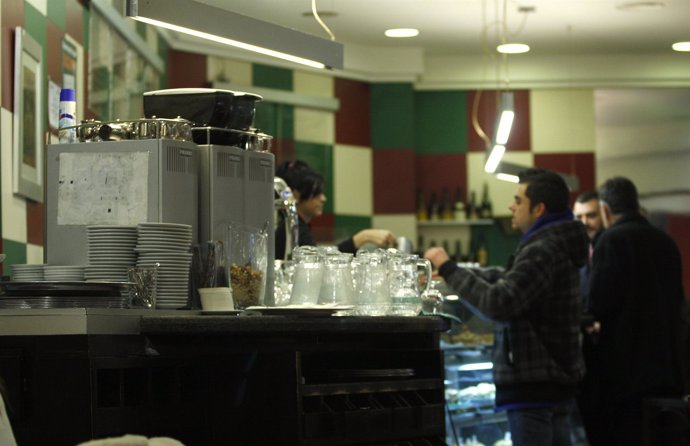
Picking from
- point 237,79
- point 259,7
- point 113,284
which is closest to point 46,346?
point 113,284

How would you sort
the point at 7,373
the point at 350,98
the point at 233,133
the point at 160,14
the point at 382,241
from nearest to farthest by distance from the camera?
the point at 7,373 < the point at 160,14 < the point at 233,133 < the point at 382,241 < the point at 350,98

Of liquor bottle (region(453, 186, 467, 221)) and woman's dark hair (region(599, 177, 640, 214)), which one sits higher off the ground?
liquor bottle (region(453, 186, 467, 221))

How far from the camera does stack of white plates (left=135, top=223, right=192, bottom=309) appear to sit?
3.12 metres

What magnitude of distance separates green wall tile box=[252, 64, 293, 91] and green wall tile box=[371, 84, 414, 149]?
2.98 feet

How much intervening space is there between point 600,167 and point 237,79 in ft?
10.8

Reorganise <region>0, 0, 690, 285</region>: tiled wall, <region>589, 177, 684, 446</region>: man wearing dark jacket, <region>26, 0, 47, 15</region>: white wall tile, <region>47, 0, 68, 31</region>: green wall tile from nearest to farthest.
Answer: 1. <region>26, 0, 47, 15</region>: white wall tile
2. <region>47, 0, 68, 31</region>: green wall tile
3. <region>589, 177, 684, 446</region>: man wearing dark jacket
4. <region>0, 0, 690, 285</region>: tiled wall

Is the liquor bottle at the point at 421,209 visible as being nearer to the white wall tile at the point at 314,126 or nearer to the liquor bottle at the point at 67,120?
the white wall tile at the point at 314,126

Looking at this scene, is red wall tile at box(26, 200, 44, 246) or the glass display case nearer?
red wall tile at box(26, 200, 44, 246)

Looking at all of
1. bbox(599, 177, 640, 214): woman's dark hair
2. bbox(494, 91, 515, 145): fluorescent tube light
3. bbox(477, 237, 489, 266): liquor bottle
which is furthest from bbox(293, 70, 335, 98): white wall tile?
bbox(599, 177, 640, 214): woman's dark hair

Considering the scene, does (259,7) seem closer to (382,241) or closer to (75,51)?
(75,51)

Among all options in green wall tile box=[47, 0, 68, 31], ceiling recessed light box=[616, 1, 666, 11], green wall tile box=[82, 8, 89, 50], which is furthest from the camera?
ceiling recessed light box=[616, 1, 666, 11]

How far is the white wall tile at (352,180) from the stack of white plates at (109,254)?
21.4ft

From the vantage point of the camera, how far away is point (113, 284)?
2.90 m

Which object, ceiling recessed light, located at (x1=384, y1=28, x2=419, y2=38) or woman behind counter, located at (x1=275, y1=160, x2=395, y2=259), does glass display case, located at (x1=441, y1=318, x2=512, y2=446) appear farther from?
ceiling recessed light, located at (x1=384, y1=28, x2=419, y2=38)
